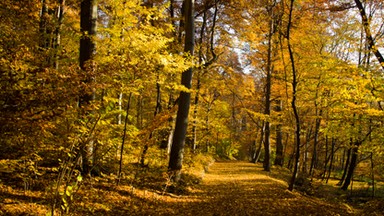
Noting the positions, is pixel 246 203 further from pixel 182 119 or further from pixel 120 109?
pixel 120 109

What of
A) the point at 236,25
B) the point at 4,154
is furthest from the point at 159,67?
A: the point at 236,25

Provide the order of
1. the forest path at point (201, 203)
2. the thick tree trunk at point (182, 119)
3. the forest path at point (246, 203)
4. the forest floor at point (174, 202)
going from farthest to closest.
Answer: the thick tree trunk at point (182, 119) → the forest path at point (246, 203) → the forest path at point (201, 203) → the forest floor at point (174, 202)

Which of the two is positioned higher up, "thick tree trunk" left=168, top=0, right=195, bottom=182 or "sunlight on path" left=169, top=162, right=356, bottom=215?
"thick tree trunk" left=168, top=0, right=195, bottom=182

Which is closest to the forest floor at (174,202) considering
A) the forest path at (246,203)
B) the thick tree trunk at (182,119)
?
the forest path at (246,203)

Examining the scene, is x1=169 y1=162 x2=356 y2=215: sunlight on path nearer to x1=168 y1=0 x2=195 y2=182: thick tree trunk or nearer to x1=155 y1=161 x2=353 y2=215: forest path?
x1=155 y1=161 x2=353 y2=215: forest path

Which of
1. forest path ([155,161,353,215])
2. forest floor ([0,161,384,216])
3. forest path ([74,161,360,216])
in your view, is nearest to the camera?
forest floor ([0,161,384,216])

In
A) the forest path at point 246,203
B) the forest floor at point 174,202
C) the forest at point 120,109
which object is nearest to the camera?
the forest at point 120,109

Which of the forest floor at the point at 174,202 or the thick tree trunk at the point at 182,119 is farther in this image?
the thick tree trunk at the point at 182,119

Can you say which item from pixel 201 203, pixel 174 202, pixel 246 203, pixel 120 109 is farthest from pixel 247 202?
pixel 120 109

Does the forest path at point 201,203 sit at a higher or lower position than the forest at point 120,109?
lower

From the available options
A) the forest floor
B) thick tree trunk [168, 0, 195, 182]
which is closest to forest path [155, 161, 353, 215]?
the forest floor

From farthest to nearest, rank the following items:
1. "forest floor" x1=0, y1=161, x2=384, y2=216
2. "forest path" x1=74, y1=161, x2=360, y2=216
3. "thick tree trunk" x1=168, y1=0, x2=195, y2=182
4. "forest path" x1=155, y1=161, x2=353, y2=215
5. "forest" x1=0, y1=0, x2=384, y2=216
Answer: "thick tree trunk" x1=168, y1=0, x2=195, y2=182 < "forest path" x1=155, y1=161, x2=353, y2=215 < "forest path" x1=74, y1=161, x2=360, y2=216 < "forest floor" x1=0, y1=161, x2=384, y2=216 < "forest" x1=0, y1=0, x2=384, y2=216

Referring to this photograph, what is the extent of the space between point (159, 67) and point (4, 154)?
4182mm

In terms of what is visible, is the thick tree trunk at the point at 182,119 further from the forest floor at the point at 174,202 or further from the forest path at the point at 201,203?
the forest path at the point at 201,203
